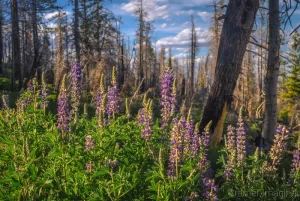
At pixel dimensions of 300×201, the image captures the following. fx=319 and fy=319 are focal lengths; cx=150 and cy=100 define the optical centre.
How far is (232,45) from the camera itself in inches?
336

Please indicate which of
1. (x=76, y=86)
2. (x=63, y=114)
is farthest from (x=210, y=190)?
(x=76, y=86)

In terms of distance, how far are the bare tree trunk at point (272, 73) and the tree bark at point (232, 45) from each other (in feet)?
2.48

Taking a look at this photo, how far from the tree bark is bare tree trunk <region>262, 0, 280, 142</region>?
76 centimetres

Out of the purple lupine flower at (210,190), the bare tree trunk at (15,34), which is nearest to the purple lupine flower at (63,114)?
the purple lupine flower at (210,190)

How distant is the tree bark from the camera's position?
8477mm

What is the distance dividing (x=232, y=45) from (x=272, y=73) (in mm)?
1306

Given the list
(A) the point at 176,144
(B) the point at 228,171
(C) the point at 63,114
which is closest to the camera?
(A) the point at 176,144

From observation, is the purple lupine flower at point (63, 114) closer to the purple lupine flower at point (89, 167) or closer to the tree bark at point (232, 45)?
the purple lupine flower at point (89, 167)

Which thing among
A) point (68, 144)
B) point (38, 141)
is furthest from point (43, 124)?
point (68, 144)

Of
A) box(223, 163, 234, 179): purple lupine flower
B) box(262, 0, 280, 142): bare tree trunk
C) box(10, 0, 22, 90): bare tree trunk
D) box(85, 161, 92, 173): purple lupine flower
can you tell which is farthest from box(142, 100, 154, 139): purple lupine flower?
box(10, 0, 22, 90): bare tree trunk

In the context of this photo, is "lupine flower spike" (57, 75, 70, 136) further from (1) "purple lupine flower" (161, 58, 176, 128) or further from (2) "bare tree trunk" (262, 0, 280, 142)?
(2) "bare tree trunk" (262, 0, 280, 142)

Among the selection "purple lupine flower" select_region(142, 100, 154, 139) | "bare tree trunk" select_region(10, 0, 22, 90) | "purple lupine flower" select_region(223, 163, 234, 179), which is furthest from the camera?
"bare tree trunk" select_region(10, 0, 22, 90)

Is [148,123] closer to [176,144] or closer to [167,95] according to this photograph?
[167,95]

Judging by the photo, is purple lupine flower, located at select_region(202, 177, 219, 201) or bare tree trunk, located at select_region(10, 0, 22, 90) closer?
purple lupine flower, located at select_region(202, 177, 219, 201)
